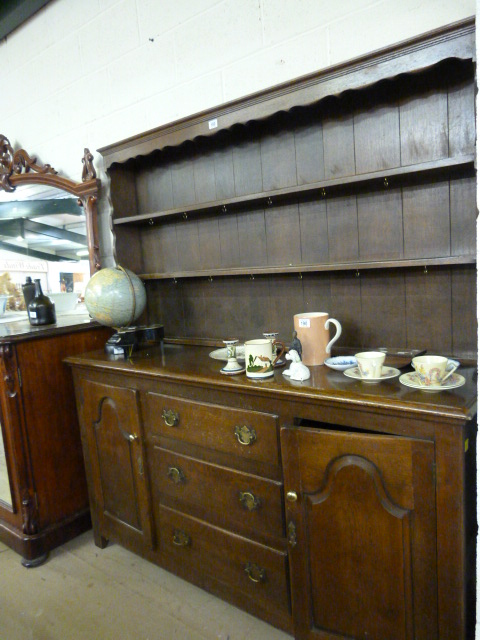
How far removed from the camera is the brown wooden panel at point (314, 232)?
1.66 metres

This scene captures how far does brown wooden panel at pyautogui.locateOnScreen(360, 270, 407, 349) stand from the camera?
154 cm

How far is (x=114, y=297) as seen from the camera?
1.86m

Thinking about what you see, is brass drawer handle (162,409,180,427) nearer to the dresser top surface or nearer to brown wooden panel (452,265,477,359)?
the dresser top surface

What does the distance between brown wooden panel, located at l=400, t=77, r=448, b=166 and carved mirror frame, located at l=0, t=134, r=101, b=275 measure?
151 cm

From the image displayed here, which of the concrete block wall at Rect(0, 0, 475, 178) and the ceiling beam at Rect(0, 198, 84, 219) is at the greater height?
the concrete block wall at Rect(0, 0, 475, 178)

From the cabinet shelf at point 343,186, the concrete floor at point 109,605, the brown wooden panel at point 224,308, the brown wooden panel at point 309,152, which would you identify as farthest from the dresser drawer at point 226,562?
the brown wooden panel at point 309,152

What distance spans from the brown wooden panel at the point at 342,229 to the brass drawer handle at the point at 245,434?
0.72 meters

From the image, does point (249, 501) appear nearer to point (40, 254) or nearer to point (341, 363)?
point (341, 363)

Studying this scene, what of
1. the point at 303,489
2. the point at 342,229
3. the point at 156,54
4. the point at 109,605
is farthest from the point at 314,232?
the point at 109,605

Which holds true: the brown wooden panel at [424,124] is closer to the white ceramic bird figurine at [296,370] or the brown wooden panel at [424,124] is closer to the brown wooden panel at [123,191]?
the white ceramic bird figurine at [296,370]

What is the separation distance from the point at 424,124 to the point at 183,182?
41.0 inches

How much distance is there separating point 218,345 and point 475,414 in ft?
3.67

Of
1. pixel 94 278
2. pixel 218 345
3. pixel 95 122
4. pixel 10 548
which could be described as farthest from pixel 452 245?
pixel 10 548

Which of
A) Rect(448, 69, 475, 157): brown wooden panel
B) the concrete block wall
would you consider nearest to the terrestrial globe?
the concrete block wall
